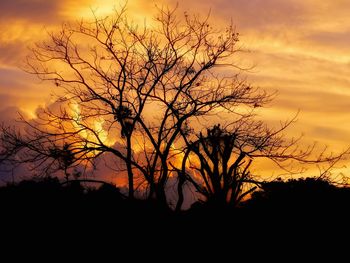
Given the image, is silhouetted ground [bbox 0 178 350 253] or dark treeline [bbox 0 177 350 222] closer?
silhouetted ground [bbox 0 178 350 253]

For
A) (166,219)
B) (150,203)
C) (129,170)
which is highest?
(129,170)

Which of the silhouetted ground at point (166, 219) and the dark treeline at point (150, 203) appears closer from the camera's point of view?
the silhouetted ground at point (166, 219)

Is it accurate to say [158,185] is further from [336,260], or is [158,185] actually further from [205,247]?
[336,260]

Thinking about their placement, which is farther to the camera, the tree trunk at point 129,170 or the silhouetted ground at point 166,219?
the tree trunk at point 129,170

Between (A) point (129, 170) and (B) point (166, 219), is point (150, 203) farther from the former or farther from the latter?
(A) point (129, 170)

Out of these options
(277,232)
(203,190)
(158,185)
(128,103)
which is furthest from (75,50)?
(277,232)

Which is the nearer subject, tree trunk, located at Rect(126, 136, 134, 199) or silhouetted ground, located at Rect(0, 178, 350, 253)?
silhouetted ground, located at Rect(0, 178, 350, 253)

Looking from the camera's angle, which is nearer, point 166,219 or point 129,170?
point 166,219

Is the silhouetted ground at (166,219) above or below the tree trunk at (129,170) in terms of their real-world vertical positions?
below

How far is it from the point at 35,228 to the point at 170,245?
19.1 ft

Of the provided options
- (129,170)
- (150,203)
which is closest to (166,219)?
(150,203)

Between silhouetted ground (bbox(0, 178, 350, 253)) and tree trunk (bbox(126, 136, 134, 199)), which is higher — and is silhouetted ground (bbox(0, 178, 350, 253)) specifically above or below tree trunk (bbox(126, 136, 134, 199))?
below

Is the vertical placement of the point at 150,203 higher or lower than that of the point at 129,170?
lower

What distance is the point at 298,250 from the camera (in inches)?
891
